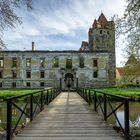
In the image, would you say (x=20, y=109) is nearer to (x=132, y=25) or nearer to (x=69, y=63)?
(x=132, y=25)

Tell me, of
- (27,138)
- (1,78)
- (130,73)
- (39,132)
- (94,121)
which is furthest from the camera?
(1,78)

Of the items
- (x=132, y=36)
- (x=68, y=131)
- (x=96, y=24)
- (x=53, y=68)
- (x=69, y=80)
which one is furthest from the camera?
(x=96, y=24)

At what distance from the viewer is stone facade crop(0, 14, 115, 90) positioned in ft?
191

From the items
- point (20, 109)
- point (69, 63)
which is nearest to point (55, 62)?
point (69, 63)

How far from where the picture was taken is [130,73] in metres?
16.0

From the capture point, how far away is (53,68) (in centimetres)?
5891

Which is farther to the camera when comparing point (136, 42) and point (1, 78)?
point (1, 78)

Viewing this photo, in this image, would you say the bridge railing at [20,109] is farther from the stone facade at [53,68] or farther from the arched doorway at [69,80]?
the stone facade at [53,68]

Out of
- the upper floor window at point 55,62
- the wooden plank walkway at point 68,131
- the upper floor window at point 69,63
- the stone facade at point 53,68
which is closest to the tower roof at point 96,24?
the stone facade at point 53,68

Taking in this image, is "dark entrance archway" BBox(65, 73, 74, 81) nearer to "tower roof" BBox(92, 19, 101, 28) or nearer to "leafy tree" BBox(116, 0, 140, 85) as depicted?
"tower roof" BBox(92, 19, 101, 28)

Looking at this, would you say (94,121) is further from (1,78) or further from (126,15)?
(1,78)

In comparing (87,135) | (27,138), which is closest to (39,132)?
(27,138)

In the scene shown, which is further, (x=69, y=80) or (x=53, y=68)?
(x=69, y=80)

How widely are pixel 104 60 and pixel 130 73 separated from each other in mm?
43575
